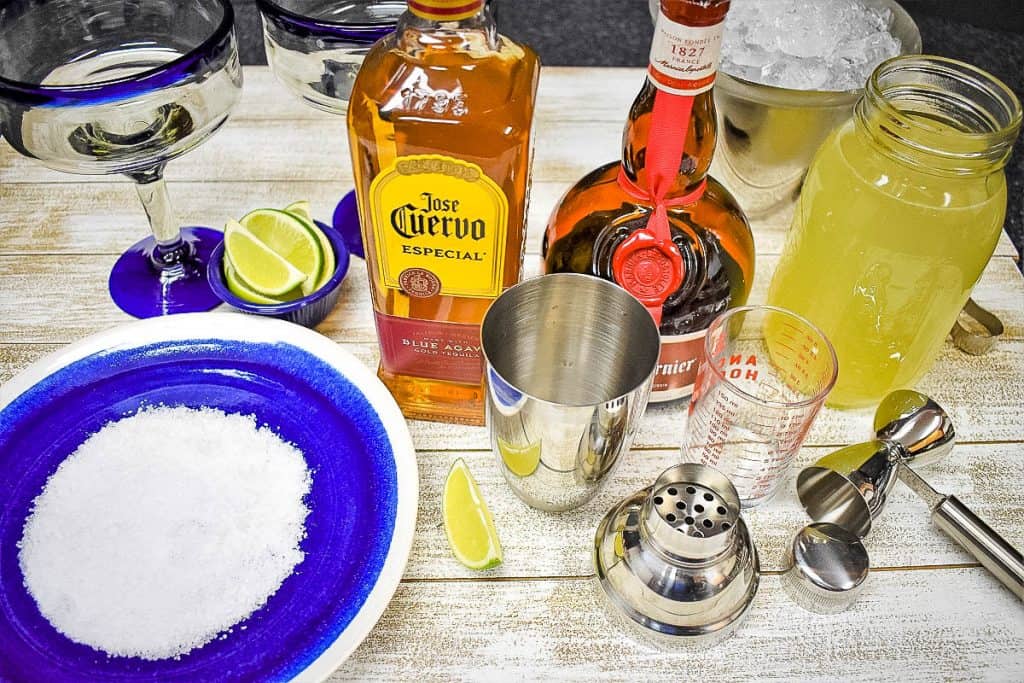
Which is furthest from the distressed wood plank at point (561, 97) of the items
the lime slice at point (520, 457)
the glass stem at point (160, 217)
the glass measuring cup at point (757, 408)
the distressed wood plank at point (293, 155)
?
the lime slice at point (520, 457)

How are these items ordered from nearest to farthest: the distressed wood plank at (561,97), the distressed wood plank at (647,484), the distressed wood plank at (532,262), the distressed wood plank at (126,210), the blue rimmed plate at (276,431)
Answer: the blue rimmed plate at (276,431)
the distressed wood plank at (647,484)
the distressed wood plank at (532,262)
the distressed wood plank at (126,210)
the distressed wood plank at (561,97)

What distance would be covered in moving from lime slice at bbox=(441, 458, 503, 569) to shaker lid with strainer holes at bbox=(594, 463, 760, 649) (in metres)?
0.10

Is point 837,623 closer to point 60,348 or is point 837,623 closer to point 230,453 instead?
point 230,453

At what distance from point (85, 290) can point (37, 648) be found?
431 millimetres

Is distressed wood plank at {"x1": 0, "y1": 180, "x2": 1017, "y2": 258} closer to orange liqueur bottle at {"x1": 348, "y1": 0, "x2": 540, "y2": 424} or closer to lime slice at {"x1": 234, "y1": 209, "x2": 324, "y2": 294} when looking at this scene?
lime slice at {"x1": 234, "y1": 209, "x2": 324, "y2": 294}

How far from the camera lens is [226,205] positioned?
1.04 metres

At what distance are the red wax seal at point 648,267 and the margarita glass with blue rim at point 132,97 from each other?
0.39m

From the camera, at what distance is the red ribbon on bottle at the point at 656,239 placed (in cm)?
69

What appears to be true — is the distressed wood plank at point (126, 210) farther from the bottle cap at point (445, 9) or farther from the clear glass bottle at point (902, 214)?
the bottle cap at point (445, 9)

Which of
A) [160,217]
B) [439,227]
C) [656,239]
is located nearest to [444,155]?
[439,227]

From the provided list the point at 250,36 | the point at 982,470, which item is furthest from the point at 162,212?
the point at 250,36

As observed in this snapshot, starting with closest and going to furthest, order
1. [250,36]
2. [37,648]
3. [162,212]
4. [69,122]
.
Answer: [37,648]
[69,122]
[162,212]
[250,36]

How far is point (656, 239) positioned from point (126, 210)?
65 cm

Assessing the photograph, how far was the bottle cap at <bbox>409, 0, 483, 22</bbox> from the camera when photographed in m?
0.63
